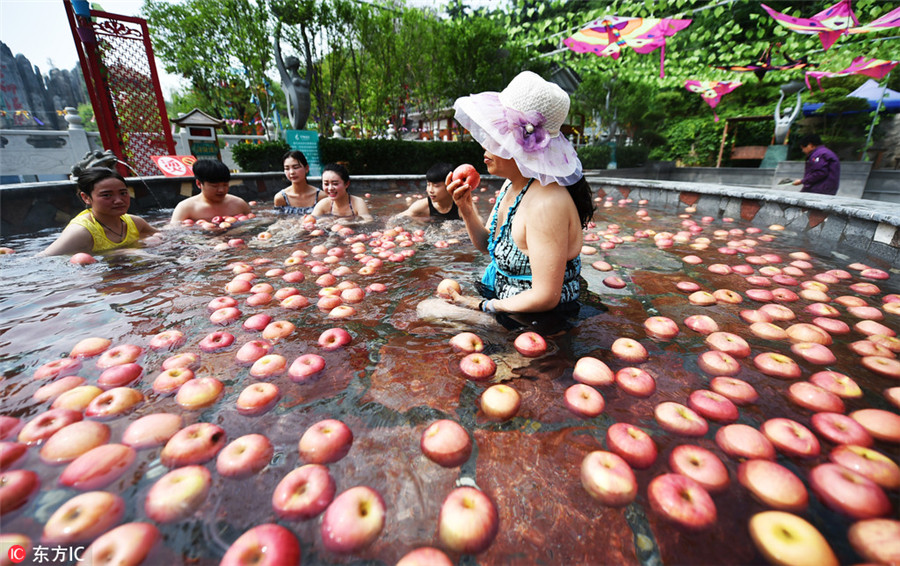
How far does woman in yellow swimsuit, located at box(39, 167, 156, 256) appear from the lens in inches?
148

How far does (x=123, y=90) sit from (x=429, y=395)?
39.8 feet

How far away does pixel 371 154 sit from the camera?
1398 centimetres

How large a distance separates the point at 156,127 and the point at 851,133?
26.0 m

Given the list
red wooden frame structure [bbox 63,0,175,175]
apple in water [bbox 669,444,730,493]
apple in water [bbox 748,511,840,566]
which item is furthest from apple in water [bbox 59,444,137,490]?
red wooden frame structure [bbox 63,0,175,175]

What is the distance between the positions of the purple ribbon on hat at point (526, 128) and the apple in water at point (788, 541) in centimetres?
168

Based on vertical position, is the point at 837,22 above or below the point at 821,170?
above

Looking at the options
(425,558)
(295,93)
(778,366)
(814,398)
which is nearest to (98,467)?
(425,558)

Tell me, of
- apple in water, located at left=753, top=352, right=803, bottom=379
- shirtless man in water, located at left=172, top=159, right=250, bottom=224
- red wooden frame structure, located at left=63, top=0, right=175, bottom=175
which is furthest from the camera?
red wooden frame structure, located at left=63, top=0, right=175, bottom=175

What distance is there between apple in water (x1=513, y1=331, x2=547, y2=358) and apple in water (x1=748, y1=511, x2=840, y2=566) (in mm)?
1140

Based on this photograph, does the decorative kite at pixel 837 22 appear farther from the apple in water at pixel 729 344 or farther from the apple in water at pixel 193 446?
the apple in water at pixel 193 446

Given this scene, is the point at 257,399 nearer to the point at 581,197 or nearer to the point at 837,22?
the point at 581,197

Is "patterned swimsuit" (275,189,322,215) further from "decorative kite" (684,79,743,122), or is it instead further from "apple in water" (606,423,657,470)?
"decorative kite" (684,79,743,122)

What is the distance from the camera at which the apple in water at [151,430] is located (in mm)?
1484

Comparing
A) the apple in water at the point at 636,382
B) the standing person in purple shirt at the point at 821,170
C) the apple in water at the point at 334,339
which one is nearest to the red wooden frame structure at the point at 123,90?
the apple in water at the point at 334,339
